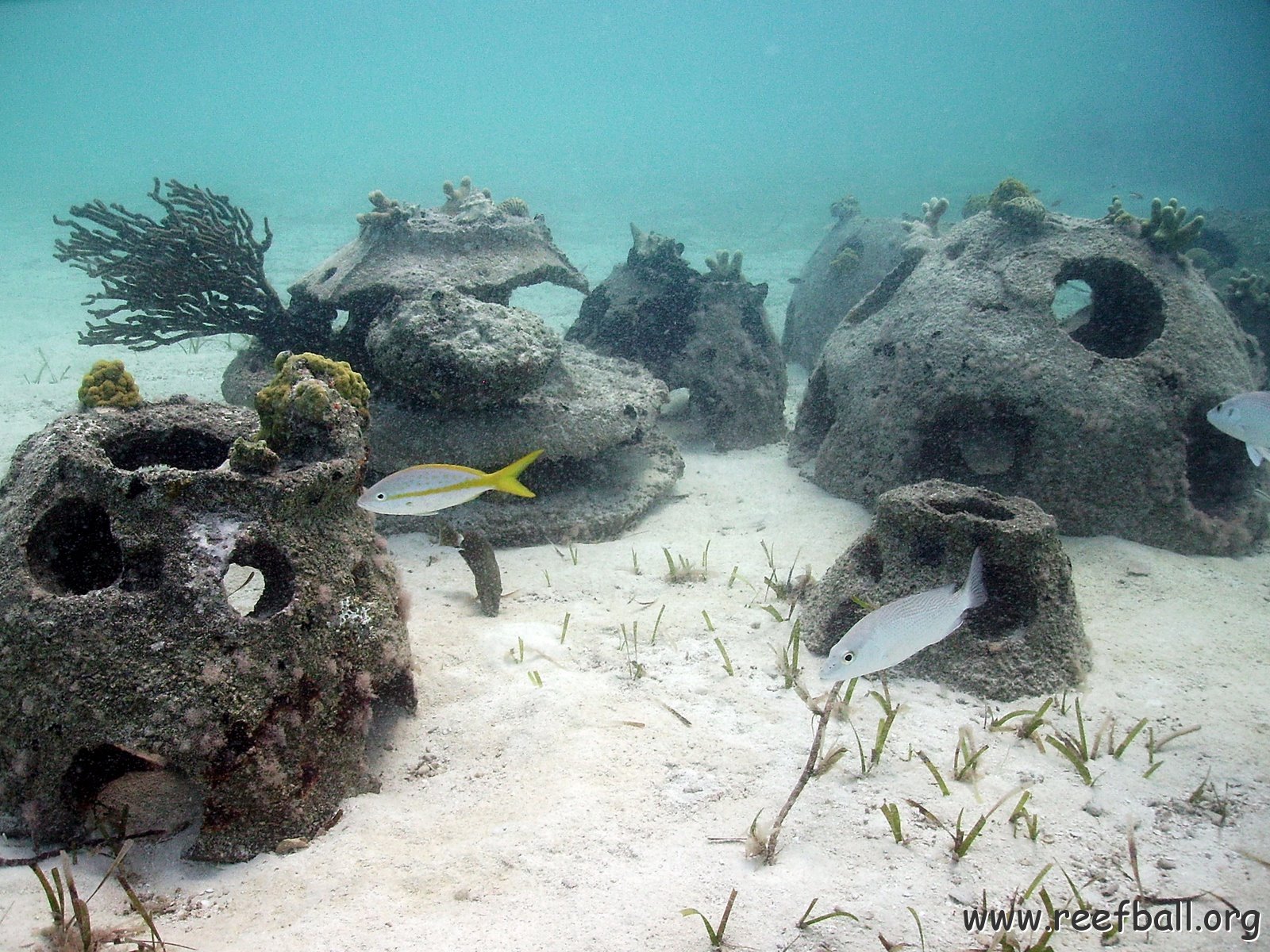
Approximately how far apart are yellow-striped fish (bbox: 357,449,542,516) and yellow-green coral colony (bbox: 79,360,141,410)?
51.3 inches

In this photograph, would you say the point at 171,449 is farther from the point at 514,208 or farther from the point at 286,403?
the point at 514,208

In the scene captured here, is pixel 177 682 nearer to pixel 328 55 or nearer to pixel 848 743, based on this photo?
pixel 848 743

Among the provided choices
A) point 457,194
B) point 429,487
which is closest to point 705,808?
point 429,487

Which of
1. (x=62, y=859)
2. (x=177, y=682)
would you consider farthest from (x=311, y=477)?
(x=62, y=859)

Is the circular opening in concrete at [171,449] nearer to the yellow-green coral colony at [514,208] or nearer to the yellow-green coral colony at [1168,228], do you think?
the yellow-green coral colony at [514,208]

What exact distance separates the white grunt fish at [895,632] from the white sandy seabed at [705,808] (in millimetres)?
718

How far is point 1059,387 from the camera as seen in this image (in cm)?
564

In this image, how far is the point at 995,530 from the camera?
3.80m

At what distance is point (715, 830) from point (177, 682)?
2105 mm

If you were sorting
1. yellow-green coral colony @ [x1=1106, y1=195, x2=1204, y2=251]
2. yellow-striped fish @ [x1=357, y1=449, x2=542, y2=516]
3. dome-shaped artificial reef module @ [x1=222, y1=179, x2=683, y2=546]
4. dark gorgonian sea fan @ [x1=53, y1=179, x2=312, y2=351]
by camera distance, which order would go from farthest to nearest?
dark gorgonian sea fan @ [x1=53, y1=179, x2=312, y2=351] < yellow-green coral colony @ [x1=1106, y1=195, x2=1204, y2=251] < dome-shaped artificial reef module @ [x1=222, y1=179, x2=683, y2=546] < yellow-striped fish @ [x1=357, y1=449, x2=542, y2=516]

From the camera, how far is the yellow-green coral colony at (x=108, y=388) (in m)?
3.17

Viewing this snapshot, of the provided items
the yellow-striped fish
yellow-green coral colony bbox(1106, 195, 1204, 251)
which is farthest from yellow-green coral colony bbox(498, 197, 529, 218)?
yellow-green coral colony bbox(1106, 195, 1204, 251)

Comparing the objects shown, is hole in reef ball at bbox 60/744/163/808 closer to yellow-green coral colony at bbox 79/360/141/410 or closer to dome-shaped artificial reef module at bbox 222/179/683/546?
yellow-green coral colony at bbox 79/360/141/410

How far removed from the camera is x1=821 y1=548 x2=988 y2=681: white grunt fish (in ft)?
7.89
